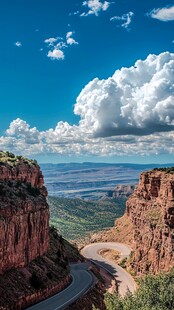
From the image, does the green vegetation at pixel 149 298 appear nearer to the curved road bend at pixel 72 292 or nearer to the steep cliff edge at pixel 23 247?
the curved road bend at pixel 72 292

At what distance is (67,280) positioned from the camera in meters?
80.6

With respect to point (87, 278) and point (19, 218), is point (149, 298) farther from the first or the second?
point (87, 278)

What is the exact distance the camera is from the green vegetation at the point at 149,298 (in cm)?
4651

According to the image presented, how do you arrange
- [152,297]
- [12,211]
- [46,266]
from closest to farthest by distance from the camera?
[152,297]
[12,211]
[46,266]

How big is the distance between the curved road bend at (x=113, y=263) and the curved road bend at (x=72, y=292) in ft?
28.9

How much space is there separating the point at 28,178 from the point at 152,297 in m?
49.3

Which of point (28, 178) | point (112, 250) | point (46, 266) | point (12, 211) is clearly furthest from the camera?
point (112, 250)

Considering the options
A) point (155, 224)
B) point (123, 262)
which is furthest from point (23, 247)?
point (123, 262)

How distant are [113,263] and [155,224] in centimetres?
2803

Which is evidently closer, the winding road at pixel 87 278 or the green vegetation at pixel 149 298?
the green vegetation at pixel 149 298

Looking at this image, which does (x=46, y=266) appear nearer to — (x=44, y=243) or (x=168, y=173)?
(x=44, y=243)

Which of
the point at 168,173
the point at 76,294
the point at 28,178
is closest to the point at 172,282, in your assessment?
the point at 76,294

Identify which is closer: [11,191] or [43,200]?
[11,191]

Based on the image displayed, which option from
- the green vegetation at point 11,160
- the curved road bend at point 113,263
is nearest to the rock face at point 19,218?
the green vegetation at point 11,160
